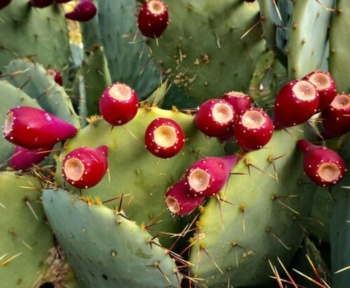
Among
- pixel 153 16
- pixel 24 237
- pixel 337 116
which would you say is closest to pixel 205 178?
pixel 337 116

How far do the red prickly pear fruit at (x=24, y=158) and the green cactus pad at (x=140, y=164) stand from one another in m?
0.11

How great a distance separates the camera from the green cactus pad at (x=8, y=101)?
1.46 metres

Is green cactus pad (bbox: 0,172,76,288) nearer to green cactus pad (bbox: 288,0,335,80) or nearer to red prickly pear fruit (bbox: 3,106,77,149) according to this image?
red prickly pear fruit (bbox: 3,106,77,149)

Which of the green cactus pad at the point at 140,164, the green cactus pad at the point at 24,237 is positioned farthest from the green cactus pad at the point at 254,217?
the green cactus pad at the point at 24,237

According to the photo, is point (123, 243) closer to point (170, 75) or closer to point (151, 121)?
point (151, 121)

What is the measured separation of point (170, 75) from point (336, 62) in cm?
53

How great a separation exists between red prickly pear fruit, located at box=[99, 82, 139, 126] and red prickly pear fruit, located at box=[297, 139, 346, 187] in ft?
1.08

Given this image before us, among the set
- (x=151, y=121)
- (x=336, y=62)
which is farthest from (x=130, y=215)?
(x=336, y=62)

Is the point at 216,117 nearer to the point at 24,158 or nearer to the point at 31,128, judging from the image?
the point at 31,128

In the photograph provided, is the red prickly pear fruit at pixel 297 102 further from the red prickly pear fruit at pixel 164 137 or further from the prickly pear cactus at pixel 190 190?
the red prickly pear fruit at pixel 164 137

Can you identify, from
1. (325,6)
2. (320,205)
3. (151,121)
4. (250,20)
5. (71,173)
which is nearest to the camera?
(71,173)

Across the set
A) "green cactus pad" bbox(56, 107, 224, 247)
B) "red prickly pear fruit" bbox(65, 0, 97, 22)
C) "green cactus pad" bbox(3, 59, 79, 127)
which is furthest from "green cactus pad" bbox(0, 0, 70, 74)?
"green cactus pad" bbox(56, 107, 224, 247)

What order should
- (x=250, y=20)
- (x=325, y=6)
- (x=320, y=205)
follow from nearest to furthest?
(x=325, y=6)
(x=320, y=205)
(x=250, y=20)

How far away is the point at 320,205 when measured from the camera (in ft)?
4.98
